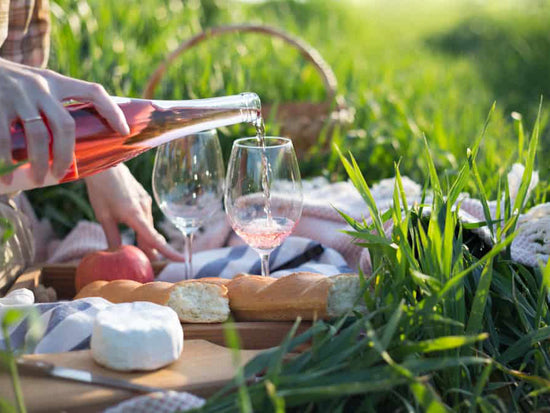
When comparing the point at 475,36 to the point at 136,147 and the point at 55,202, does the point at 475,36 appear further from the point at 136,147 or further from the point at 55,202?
the point at 136,147

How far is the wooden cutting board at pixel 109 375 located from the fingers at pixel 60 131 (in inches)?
11.4

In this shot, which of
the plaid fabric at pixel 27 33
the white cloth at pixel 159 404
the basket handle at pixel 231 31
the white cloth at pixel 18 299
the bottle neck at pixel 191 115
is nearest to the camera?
the white cloth at pixel 159 404

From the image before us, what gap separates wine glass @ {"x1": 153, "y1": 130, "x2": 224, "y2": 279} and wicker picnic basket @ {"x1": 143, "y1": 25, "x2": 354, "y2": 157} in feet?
2.98

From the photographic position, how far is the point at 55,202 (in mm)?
2424

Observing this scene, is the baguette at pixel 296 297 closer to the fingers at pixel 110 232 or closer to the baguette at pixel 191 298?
the baguette at pixel 191 298

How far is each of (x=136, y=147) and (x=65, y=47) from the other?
6.83ft

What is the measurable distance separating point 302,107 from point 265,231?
→ 1.85m

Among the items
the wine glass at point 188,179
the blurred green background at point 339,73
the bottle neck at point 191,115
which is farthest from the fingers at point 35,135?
the blurred green background at point 339,73

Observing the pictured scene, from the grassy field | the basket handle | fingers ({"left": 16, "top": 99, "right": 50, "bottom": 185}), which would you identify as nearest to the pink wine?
the grassy field

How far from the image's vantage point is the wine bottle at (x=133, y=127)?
3.79 ft

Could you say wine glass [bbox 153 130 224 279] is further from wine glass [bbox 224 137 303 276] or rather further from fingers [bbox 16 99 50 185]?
fingers [bbox 16 99 50 185]

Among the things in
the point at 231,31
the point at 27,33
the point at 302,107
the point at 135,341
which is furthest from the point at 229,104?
the point at 302,107

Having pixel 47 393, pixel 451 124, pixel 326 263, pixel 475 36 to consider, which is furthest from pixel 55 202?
pixel 475 36

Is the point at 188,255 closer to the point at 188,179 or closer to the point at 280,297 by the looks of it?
the point at 188,179
